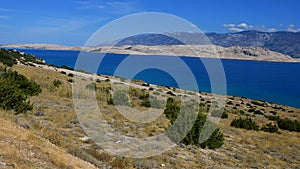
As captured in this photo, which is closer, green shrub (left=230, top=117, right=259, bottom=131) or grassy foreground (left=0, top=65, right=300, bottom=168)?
grassy foreground (left=0, top=65, right=300, bottom=168)

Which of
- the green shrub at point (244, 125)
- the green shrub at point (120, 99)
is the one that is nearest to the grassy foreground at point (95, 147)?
the green shrub at point (244, 125)

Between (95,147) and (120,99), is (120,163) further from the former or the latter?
(120,99)

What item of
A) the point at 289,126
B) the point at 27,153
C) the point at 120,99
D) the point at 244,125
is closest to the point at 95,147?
the point at 27,153

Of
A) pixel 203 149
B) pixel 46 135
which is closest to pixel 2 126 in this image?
pixel 46 135

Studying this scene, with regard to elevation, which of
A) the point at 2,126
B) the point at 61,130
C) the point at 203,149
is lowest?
the point at 203,149

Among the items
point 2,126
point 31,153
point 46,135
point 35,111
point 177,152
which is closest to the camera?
point 31,153

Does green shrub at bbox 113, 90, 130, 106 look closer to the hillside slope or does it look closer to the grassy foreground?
the grassy foreground

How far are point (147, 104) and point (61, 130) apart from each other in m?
12.7

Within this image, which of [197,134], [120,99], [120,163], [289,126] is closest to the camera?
[120,163]

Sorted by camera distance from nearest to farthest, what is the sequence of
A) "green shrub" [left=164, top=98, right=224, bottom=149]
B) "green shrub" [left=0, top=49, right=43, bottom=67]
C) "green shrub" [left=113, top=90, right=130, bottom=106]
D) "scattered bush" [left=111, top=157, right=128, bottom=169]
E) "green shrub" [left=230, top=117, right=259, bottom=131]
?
"scattered bush" [left=111, top=157, right=128, bottom=169]
"green shrub" [left=164, top=98, right=224, bottom=149]
"green shrub" [left=230, top=117, right=259, bottom=131]
"green shrub" [left=113, top=90, right=130, bottom=106]
"green shrub" [left=0, top=49, right=43, bottom=67]

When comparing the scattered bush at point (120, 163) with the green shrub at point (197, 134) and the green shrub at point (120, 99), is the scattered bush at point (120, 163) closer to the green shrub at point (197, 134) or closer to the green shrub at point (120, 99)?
the green shrub at point (197, 134)

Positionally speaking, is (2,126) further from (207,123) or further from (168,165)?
(207,123)

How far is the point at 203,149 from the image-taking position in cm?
1415

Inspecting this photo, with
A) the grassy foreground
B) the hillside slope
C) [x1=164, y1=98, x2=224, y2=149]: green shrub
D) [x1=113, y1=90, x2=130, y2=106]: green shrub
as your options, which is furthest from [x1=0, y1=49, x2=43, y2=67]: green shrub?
the hillside slope
